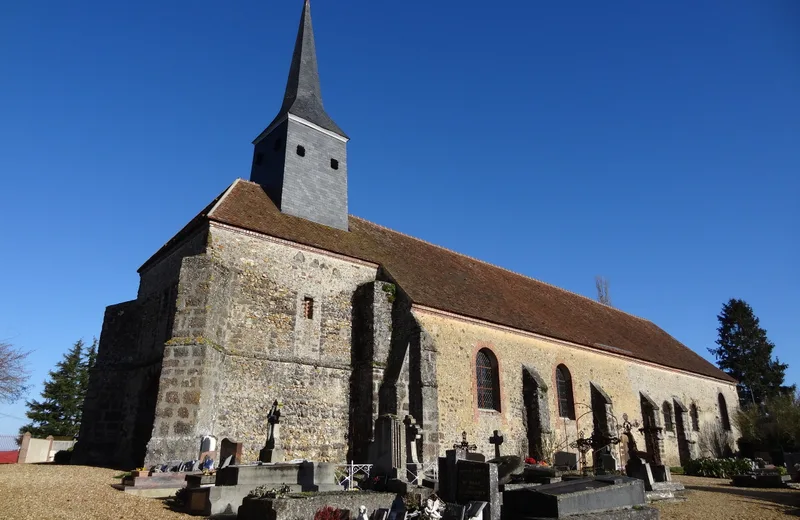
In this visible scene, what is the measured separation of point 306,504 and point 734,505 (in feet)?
34.7

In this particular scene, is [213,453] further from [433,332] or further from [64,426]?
[64,426]

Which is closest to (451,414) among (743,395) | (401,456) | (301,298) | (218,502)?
(401,456)

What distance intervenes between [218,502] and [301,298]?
24.2 ft

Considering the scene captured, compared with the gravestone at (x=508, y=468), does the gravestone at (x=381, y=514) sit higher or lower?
lower

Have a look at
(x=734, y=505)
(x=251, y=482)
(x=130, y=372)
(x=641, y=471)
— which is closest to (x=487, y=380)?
(x=641, y=471)

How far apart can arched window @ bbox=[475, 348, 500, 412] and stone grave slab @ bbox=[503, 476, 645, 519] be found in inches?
323

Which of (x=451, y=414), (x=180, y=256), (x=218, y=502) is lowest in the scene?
(x=218, y=502)

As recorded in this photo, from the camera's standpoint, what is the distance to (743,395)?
42.7m

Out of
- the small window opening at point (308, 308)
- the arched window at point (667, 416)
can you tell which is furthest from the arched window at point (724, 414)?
the small window opening at point (308, 308)

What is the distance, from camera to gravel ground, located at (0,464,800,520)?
802 centimetres

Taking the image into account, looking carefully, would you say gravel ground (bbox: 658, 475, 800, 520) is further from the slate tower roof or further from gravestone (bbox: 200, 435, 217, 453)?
the slate tower roof

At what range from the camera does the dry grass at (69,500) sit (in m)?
7.80

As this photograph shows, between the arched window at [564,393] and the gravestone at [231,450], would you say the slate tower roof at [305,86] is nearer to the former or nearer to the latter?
the gravestone at [231,450]

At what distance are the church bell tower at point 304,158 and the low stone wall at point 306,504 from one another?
10952 millimetres
